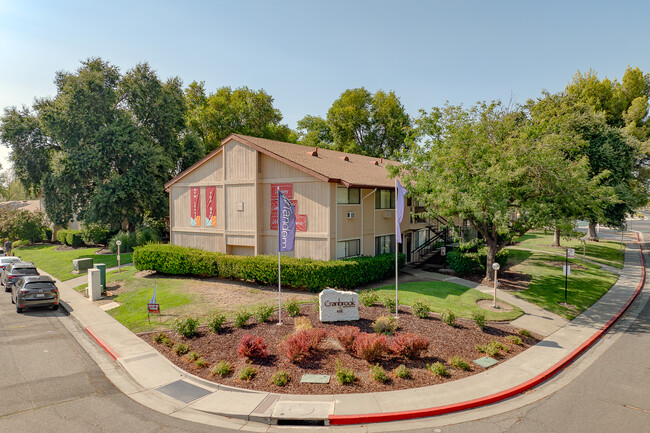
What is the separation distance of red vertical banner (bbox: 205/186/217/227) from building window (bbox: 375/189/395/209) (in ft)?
36.5

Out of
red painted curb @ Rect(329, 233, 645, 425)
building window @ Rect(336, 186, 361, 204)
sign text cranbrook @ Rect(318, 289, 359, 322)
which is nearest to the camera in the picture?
red painted curb @ Rect(329, 233, 645, 425)

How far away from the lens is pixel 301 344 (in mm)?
10828

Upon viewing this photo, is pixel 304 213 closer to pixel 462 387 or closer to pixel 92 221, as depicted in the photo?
pixel 462 387

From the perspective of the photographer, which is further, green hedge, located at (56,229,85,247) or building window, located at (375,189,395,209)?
green hedge, located at (56,229,85,247)

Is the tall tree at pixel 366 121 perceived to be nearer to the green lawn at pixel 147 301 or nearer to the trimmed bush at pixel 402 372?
the green lawn at pixel 147 301

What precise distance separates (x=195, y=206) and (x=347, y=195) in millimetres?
11638

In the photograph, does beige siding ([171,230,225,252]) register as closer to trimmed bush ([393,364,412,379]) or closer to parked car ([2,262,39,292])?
parked car ([2,262,39,292])

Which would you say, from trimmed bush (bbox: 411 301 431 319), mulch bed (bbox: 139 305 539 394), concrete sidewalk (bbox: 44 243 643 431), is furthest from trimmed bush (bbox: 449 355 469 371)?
trimmed bush (bbox: 411 301 431 319)

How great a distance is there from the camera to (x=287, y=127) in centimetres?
5456

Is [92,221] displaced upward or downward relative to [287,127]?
downward

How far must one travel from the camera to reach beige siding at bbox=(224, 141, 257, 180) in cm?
2261

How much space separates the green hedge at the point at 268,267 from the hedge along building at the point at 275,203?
57.8 inches

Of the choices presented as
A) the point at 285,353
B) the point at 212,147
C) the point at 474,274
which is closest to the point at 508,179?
the point at 474,274

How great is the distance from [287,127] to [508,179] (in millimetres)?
41788
